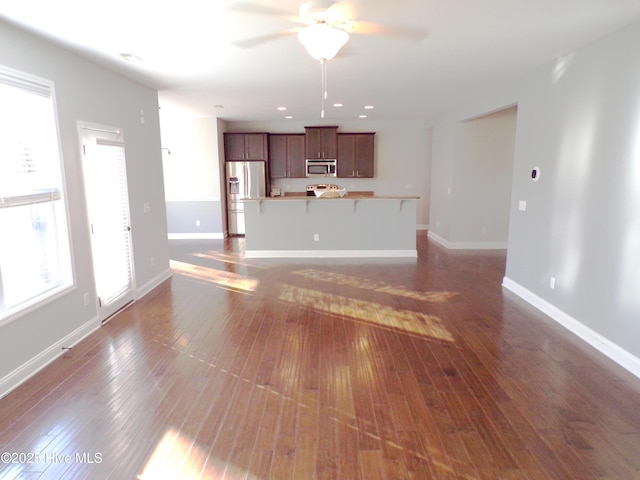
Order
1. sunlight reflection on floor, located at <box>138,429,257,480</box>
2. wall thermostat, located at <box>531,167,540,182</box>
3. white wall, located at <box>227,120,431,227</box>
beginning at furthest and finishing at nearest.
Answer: white wall, located at <box>227,120,431,227</box>
wall thermostat, located at <box>531,167,540,182</box>
sunlight reflection on floor, located at <box>138,429,257,480</box>

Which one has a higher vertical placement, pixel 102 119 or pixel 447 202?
pixel 102 119

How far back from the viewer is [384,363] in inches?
122

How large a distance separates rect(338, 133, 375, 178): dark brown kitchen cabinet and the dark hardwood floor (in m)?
5.04

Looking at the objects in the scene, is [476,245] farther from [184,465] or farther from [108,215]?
[184,465]

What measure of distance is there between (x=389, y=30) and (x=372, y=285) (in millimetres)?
3100

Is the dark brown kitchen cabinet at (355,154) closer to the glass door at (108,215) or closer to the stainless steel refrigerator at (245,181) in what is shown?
the stainless steel refrigerator at (245,181)

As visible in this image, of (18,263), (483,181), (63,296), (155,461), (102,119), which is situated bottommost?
(155,461)

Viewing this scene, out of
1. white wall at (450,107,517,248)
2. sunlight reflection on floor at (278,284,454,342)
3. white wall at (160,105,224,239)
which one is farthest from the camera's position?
white wall at (160,105,224,239)

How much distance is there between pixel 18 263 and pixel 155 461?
1903 millimetres

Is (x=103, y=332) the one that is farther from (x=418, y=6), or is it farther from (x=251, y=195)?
(x=251, y=195)

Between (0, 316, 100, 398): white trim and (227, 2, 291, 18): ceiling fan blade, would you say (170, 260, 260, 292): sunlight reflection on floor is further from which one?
(227, 2, 291, 18): ceiling fan blade

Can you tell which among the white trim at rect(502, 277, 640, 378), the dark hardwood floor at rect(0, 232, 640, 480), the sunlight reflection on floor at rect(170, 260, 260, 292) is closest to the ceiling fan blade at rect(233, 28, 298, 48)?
the dark hardwood floor at rect(0, 232, 640, 480)

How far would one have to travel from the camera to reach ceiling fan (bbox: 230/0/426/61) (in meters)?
2.61

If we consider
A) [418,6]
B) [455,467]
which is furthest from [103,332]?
[418,6]
